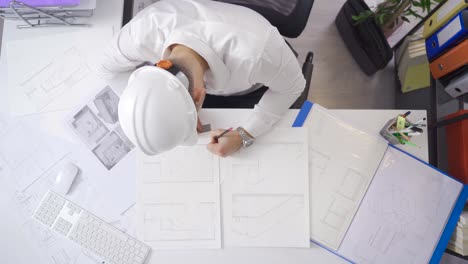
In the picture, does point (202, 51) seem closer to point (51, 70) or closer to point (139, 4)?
point (51, 70)

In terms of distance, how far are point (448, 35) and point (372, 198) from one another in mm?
763

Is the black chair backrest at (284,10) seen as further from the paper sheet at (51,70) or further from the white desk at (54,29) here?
the paper sheet at (51,70)

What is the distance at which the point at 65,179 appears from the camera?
1.05 metres

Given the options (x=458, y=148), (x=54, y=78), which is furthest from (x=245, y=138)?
(x=458, y=148)

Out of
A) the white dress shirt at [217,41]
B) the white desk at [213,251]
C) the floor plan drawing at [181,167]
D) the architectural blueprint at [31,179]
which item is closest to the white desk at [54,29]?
the white desk at [213,251]

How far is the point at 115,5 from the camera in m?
→ 1.15

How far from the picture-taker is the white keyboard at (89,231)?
3.37 feet

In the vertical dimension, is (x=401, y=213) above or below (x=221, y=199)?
above

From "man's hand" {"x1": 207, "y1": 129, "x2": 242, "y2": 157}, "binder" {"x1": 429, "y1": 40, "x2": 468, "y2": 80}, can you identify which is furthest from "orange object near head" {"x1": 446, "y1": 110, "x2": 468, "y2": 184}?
"man's hand" {"x1": 207, "y1": 129, "x2": 242, "y2": 157}

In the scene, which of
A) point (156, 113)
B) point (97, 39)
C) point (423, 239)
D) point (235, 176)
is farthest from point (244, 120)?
point (423, 239)

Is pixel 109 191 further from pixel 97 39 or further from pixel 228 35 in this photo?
pixel 228 35

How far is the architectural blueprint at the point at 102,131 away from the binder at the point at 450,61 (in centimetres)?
129

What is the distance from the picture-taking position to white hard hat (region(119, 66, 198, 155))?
2.15 ft

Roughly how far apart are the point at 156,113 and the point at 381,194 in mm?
839
